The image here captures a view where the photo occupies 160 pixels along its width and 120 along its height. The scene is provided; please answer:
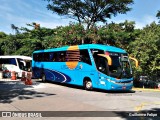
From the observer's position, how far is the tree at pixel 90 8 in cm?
3772

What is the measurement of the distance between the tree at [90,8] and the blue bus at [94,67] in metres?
13.8

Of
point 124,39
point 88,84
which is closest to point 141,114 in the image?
point 88,84

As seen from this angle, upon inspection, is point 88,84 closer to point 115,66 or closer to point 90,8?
point 115,66

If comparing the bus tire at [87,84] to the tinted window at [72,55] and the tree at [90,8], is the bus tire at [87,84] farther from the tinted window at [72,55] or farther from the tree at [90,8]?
the tree at [90,8]

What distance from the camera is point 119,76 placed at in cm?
1939

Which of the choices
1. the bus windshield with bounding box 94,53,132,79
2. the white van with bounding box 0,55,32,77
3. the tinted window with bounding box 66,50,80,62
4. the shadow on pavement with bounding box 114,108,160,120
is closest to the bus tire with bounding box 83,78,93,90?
the bus windshield with bounding box 94,53,132,79

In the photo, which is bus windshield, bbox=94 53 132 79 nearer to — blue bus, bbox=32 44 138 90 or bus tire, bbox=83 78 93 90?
blue bus, bbox=32 44 138 90

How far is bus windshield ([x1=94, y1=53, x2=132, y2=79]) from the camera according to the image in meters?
19.3

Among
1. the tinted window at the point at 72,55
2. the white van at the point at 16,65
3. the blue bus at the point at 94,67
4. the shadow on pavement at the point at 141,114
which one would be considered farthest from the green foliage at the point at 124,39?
the shadow on pavement at the point at 141,114

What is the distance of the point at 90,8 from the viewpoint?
1495 inches

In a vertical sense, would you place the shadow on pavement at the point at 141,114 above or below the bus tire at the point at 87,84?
below

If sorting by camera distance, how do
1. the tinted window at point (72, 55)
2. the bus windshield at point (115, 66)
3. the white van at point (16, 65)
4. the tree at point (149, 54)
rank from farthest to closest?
the white van at point (16, 65), the tree at point (149, 54), the tinted window at point (72, 55), the bus windshield at point (115, 66)

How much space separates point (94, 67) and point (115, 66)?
1446 millimetres

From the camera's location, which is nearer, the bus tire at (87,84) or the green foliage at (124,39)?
the bus tire at (87,84)
